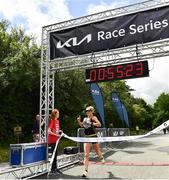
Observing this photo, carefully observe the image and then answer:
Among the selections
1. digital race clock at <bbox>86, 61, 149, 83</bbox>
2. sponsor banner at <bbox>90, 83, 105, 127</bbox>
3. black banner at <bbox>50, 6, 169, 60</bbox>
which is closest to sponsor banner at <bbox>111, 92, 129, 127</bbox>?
sponsor banner at <bbox>90, 83, 105, 127</bbox>

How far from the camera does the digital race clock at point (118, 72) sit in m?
12.0

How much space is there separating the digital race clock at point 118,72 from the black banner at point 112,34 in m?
0.77

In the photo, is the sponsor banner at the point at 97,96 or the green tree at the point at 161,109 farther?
the green tree at the point at 161,109

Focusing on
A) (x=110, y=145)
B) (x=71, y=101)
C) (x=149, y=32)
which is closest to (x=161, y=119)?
(x=71, y=101)

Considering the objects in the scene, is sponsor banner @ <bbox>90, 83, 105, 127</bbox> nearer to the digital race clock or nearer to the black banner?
the black banner

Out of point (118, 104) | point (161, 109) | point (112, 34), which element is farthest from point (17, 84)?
point (161, 109)

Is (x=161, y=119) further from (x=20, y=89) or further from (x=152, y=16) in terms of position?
(x=152, y=16)

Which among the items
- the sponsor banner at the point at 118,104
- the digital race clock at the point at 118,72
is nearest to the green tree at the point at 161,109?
the sponsor banner at the point at 118,104

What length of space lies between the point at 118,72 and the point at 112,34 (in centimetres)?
147

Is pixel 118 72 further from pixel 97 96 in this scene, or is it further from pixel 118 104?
pixel 118 104

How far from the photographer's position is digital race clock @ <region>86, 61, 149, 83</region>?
1205 centimetres

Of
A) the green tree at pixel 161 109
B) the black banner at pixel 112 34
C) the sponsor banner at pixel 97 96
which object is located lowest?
the sponsor banner at pixel 97 96

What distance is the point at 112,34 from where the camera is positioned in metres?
12.8

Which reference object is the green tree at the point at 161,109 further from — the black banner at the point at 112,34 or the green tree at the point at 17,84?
the black banner at the point at 112,34
